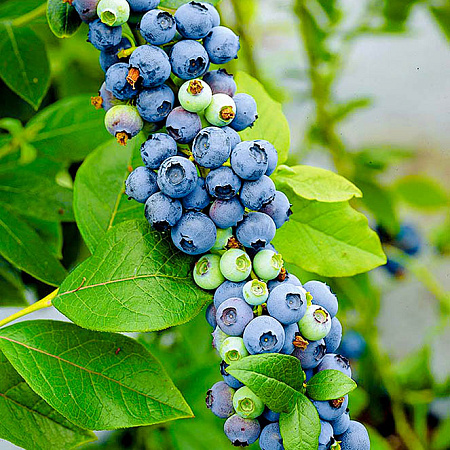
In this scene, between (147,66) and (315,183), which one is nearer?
(147,66)

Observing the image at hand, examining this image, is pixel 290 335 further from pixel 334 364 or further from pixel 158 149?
pixel 158 149

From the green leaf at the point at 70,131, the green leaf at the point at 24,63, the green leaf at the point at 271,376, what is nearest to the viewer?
the green leaf at the point at 271,376

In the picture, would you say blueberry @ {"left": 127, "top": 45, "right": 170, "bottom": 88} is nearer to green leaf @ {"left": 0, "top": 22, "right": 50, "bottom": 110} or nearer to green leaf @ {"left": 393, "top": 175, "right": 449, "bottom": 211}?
green leaf @ {"left": 0, "top": 22, "right": 50, "bottom": 110}

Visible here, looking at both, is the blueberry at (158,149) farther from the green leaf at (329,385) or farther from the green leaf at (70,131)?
the green leaf at (70,131)

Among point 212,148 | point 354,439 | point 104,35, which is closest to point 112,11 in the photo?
point 104,35

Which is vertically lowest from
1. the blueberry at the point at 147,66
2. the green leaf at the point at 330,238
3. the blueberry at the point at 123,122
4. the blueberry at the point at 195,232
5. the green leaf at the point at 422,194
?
the green leaf at the point at 422,194

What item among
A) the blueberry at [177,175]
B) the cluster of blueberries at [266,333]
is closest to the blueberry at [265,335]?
the cluster of blueberries at [266,333]

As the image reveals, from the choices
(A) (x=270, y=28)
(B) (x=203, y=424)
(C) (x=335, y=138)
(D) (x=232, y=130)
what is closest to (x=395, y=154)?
(C) (x=335, y=138)
